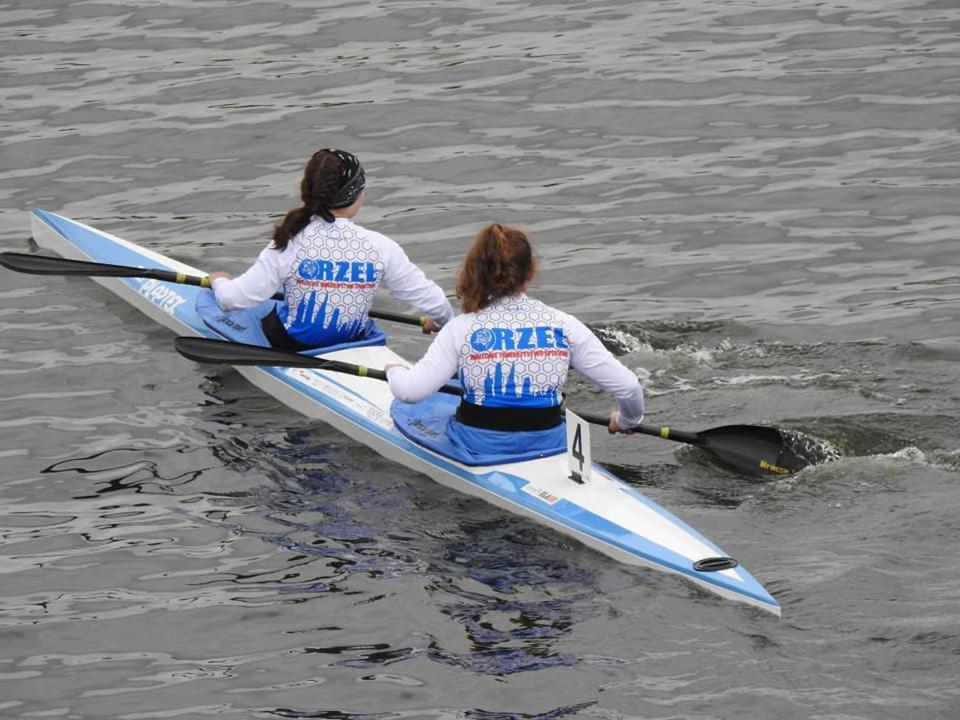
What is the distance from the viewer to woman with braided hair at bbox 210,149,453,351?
30.5ft

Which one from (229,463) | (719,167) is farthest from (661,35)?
(229,463)

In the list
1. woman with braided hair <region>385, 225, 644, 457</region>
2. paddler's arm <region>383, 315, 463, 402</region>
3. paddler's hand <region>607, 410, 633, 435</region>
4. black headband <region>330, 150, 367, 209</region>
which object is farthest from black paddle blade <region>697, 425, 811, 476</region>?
black headband <region>330, 150, 367, 209</region>

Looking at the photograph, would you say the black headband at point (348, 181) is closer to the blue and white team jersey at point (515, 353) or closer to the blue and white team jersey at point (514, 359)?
the blue and white team jersey at point (514, 359)

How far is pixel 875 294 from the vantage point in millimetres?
11719

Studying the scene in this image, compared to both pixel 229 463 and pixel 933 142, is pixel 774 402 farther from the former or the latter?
pixel 933 142

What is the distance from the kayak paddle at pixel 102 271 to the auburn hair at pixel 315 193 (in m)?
0.66

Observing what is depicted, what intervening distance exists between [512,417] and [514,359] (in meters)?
0.42

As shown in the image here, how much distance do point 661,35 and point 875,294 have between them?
7.02 metres

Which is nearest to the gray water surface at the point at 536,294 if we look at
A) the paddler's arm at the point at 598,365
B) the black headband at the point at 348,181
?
the paddler's arm at the point at 598,365

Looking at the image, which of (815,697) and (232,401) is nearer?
(815,697)

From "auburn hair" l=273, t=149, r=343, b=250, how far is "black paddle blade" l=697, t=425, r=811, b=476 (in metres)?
2.71

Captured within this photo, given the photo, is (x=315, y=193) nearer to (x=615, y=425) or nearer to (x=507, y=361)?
(x=507, y=361)

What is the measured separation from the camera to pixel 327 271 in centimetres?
941

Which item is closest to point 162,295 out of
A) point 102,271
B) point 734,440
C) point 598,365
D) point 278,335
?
point 102,271
